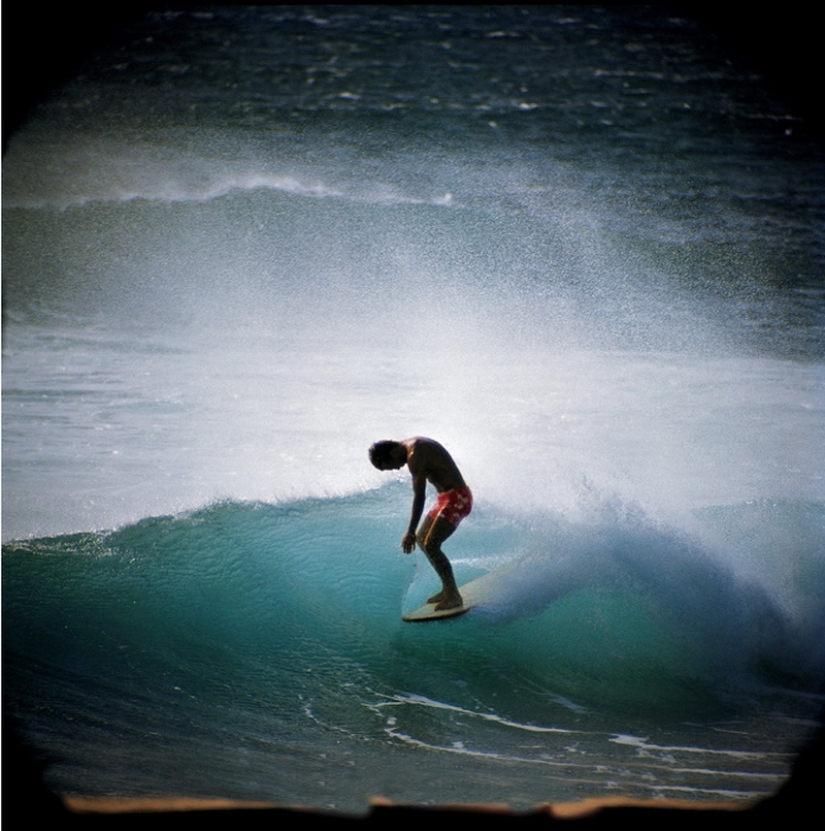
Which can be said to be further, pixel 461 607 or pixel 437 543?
pixel 461 607

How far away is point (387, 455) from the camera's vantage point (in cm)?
345

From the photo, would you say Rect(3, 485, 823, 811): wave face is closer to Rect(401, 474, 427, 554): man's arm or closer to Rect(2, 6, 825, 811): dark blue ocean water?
Rect(2, 6, 825, 811): dark blue ocean water

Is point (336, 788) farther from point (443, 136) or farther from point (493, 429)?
point (493, 429)

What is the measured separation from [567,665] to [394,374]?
548cm

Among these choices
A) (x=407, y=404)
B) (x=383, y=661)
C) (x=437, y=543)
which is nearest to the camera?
(x=437, y=543)

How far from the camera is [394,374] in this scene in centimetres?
876

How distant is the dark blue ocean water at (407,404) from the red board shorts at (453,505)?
2.81 ft

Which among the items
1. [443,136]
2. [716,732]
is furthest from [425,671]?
[443,136]

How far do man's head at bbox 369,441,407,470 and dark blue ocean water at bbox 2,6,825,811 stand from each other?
4.23ft

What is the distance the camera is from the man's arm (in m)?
3.46

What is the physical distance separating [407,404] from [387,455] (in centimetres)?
499

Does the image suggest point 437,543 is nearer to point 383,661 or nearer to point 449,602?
point 449,602

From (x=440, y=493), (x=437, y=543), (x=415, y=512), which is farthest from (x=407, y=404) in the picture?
(x=415, y=512)

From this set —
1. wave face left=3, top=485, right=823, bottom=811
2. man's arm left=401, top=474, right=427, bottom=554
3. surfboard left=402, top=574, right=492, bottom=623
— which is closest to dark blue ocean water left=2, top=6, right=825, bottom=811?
wave face left=3, top=485, right=823, bottom=811
